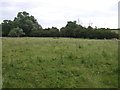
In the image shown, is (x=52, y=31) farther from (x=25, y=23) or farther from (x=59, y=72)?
(x=59, y=72)

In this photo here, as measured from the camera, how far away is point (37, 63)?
344 inches

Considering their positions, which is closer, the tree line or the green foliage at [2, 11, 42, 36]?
the tree line

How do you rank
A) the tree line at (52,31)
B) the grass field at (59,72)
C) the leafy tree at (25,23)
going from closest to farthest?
the grass field at (59,72) → the tree line at (52,31) → the leafy tree at (25,23)

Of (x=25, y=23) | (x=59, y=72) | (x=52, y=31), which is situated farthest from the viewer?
(x=25, y=23)

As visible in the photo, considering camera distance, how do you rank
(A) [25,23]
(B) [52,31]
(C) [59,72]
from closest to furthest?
1. (C) [59,72]
2. (B) [52,31]
3. (A) [25,23]

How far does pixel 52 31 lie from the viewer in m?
58.6

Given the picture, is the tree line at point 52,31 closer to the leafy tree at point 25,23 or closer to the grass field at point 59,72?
the leafy tree at point 25,23

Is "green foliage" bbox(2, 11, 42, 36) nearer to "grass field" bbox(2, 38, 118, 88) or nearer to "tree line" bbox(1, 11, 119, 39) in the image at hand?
"tree line" bbox(1, 11, 119, 39)

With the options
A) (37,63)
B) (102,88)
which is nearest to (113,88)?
(102,88)

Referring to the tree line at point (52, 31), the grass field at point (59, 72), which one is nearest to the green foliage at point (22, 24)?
the tree line at point (52, 31)

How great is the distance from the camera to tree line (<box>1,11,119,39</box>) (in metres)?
50.6

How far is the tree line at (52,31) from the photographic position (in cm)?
5056

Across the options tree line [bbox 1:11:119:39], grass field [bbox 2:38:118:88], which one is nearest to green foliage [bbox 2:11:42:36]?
tree line [bbox 1:11:119:39]

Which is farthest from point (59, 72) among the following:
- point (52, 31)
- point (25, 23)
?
point (25, 23)
